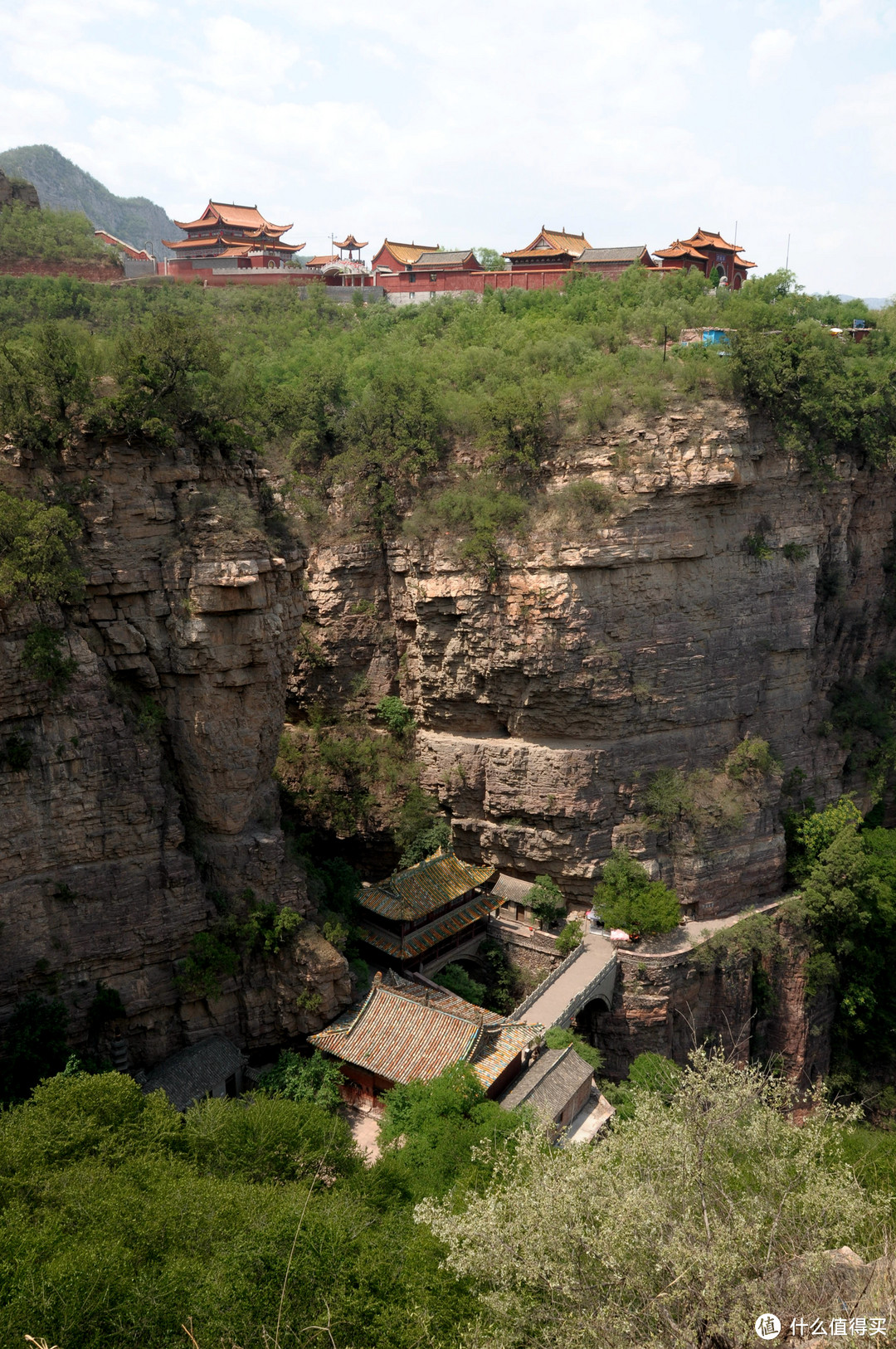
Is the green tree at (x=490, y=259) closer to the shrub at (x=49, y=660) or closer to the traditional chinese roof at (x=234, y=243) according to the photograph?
the traditional chinese roof at (x=234, y=243)

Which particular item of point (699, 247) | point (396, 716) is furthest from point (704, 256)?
point (396, 716)

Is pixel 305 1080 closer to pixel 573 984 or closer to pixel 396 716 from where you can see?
pixel 573 984

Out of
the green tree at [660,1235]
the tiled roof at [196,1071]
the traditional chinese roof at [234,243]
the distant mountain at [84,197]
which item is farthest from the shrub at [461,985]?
the distant mountain at [84,197]

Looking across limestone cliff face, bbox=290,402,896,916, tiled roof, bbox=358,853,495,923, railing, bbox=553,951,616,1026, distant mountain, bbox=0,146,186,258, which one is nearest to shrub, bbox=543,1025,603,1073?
railing, bbox=553,951,616,1026

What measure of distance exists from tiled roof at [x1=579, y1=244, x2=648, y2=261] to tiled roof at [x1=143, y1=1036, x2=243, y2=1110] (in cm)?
2944

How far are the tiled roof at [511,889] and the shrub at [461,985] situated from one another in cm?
266

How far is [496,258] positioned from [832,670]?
Answer: 71.0ft

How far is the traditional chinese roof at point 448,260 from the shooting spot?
1405 inches

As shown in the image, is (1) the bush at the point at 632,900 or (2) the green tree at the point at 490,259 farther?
(2) the green tree at the point at 490,259

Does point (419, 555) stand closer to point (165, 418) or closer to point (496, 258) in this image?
point (165, 418)

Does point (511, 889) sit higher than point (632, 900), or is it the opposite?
point (632, 900)

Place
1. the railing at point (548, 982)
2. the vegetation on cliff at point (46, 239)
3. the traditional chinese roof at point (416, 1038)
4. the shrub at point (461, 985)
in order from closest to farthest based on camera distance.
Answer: the traditional chinese roof at point (416, 1038) → the railing at point (548, 982) → the shrub at point (461, 985) → the vegetation on cliff at point (46, 239)

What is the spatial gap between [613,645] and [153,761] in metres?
12.1

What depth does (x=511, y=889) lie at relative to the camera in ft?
80.8
